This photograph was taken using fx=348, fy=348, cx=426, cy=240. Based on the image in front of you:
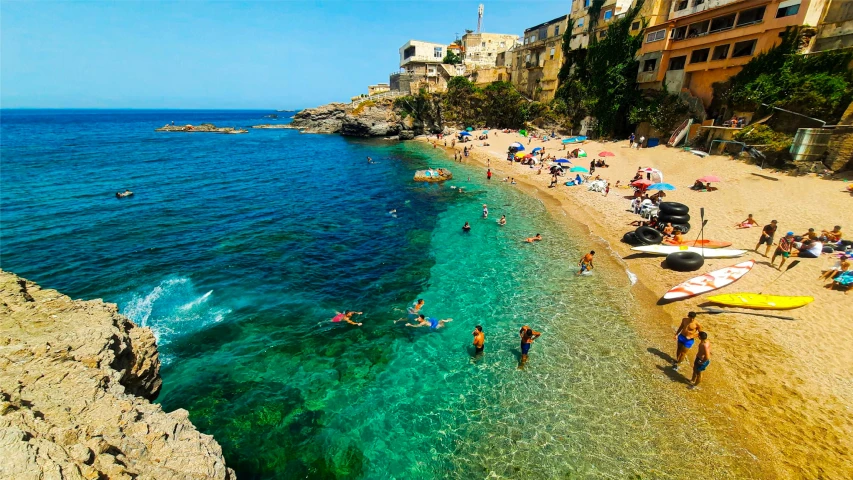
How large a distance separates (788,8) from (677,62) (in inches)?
402

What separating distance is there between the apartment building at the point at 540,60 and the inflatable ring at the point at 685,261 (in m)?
48.4

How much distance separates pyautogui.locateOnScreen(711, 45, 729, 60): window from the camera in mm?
33312

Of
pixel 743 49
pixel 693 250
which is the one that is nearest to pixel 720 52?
pixel 743 49

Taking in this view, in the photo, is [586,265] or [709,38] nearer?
[586,265]

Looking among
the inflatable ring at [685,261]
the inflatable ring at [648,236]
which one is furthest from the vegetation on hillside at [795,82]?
the inflatable ring at [685,261]

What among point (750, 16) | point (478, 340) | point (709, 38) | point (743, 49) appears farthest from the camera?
point (709, 38)

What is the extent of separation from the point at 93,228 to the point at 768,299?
129 feet

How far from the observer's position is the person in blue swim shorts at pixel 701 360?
10609mm

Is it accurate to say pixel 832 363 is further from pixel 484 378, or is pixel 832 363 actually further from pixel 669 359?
pixel 484 378

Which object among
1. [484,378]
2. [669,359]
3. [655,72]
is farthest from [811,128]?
[484,378]

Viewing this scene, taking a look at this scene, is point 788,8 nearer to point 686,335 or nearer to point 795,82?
point 795,82

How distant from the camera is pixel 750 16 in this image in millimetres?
31469

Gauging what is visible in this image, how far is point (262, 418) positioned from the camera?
1048 cm

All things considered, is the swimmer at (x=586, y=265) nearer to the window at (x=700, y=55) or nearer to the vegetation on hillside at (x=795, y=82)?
the vegetation on hillside at (x=795, y=82)
